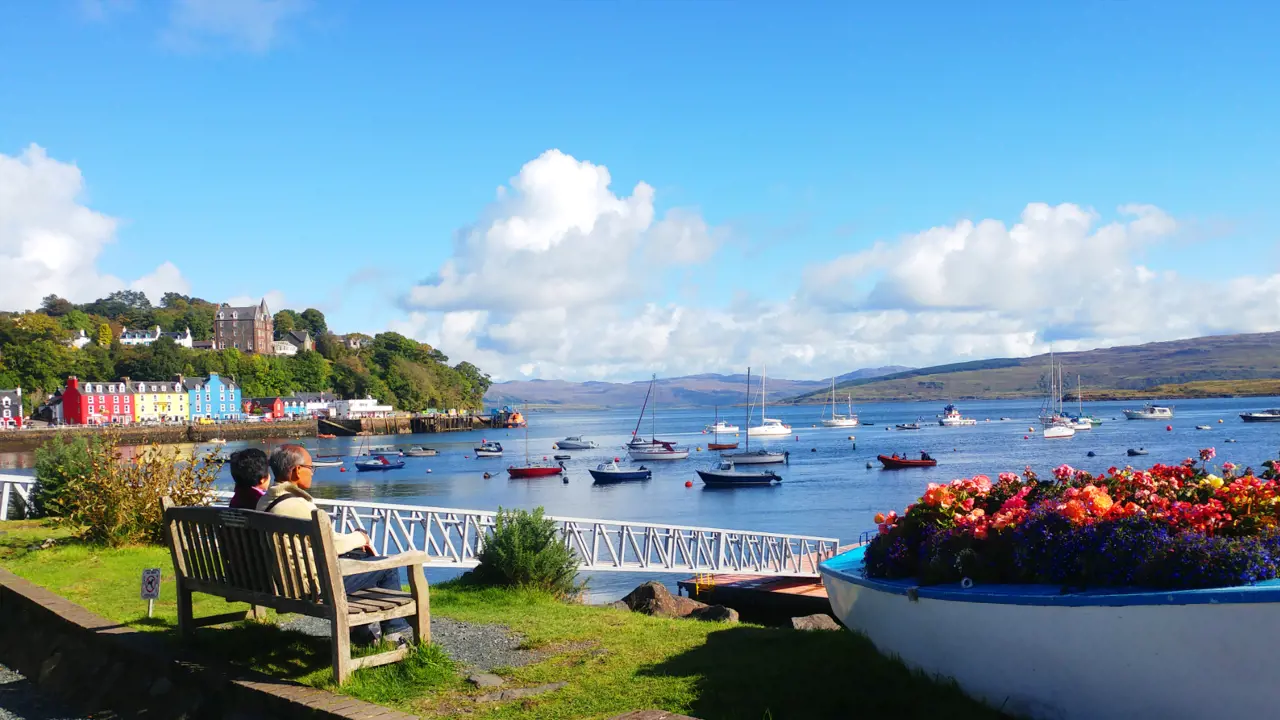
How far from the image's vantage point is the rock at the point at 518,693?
5.74 meters

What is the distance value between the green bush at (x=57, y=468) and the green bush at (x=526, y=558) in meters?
8.19

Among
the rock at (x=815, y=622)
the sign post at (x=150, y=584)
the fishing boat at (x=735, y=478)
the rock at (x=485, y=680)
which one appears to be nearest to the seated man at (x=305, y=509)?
the rock at (x=485, y=680)

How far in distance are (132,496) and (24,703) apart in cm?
684

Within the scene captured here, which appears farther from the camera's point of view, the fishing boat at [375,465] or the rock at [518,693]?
the fishing boat at [375,465]

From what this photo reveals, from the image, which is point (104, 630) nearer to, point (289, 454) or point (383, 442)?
point (289, 454)

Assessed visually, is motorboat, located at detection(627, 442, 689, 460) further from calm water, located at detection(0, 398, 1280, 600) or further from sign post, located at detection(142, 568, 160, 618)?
sign post, located at detection(142, 568, 160, 618)

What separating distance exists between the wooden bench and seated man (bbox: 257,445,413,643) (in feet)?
0.66

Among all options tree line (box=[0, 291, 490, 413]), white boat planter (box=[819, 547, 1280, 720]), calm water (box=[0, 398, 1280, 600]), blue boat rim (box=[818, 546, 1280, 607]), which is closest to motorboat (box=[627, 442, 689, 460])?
calm water (box=[0, 398, 1280, 600])

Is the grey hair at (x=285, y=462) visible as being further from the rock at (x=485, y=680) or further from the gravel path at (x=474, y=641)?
the rock at (x=485, y=680)

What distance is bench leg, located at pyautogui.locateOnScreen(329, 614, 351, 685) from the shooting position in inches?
223

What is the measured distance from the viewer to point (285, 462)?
671 cm

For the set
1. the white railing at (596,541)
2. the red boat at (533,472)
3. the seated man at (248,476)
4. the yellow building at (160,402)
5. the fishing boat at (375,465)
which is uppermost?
the yellow building at (160,402)

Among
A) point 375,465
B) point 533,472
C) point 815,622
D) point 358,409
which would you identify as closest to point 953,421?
point 358,409

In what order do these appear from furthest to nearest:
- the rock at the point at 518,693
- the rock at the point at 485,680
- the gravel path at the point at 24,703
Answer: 1. the gravel path at the point at 24,703
2. the rock at the point at 485,680
3. the rock at the point at 518,693
